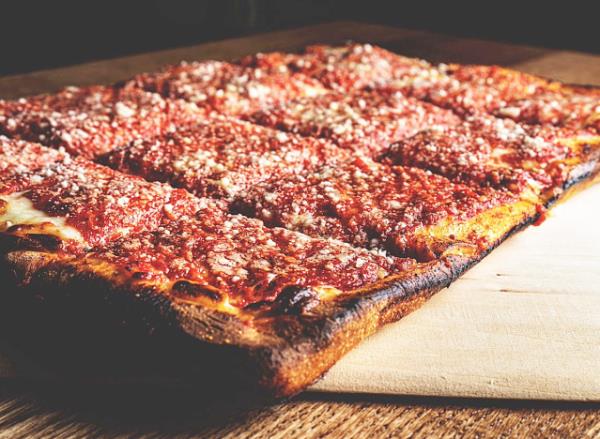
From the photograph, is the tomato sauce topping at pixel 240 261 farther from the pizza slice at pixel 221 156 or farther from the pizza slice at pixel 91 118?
the pizza slice at pixel 91 118

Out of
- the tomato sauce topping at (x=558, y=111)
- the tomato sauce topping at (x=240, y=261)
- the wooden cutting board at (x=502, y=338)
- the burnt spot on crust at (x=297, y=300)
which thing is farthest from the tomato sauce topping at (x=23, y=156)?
the tomato sauce topping at (x=558, y=111)

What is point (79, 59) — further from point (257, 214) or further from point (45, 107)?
point (257, 214)

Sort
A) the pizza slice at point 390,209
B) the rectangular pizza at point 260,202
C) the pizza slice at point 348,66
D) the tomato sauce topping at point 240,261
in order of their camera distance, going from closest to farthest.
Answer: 1. the rectangular pizza at point 260,202
2. the tomato sauce topping at point 240,261
3. the pizza slice at point 390,209
4. the pizza slice at point 348,66

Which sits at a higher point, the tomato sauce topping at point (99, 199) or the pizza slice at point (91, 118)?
the pizza slice at point (91, 118)

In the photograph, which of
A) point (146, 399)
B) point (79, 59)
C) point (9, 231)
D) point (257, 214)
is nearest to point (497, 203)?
point (257, 214)

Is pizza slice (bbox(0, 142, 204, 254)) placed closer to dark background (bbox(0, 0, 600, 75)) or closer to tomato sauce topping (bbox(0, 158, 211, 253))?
tomato sauce topping (bbox(0, 158, 211, 253))

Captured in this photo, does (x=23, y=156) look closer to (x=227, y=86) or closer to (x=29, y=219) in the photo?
(x=29, y=219)

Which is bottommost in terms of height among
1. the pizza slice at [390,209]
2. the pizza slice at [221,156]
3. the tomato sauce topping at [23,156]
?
the pizza slice at [390,209]
